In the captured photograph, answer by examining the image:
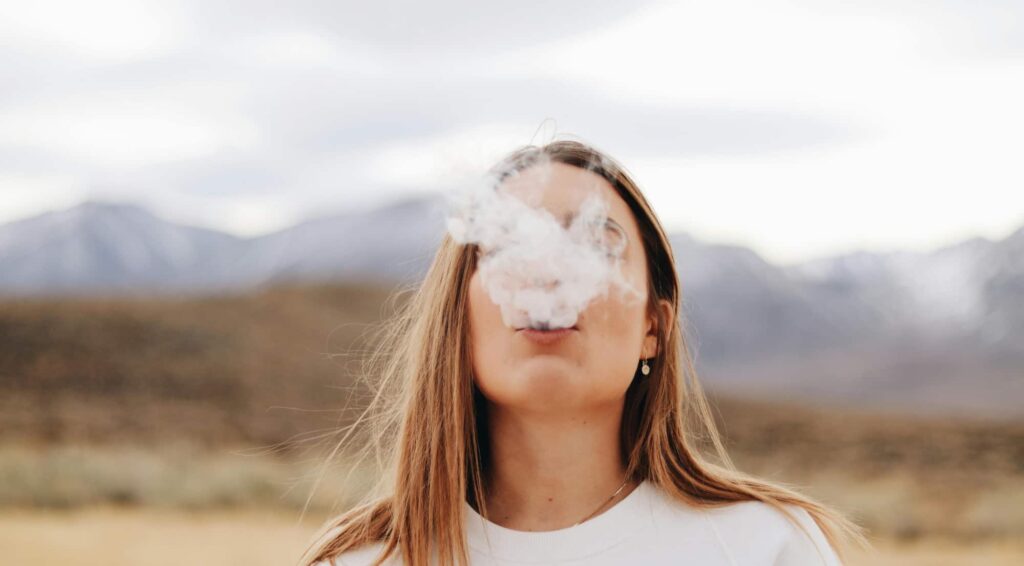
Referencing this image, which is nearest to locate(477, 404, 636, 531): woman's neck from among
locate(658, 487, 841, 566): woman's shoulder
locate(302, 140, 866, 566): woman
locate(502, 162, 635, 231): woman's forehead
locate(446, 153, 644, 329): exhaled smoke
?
locate(302, 140, 866, 566): woman

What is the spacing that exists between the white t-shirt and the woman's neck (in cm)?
6

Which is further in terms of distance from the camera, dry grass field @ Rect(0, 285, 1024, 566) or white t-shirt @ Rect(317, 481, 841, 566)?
dry grass field @ Rect(0, 285, 1024, 566)

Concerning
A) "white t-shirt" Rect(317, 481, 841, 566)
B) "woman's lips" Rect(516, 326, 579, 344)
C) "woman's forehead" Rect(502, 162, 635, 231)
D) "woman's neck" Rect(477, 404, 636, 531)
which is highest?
"woman's forehead" Rect(502, 162, 635, 231)

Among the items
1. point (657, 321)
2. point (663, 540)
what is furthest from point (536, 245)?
point (663, 540)

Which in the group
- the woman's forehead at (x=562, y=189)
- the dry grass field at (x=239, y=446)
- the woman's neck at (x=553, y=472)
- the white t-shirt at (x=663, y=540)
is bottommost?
the white t-shirt at (x=663, y=540)

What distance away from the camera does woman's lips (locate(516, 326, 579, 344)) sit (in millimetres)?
2246

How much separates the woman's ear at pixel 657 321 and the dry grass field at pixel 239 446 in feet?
2.14

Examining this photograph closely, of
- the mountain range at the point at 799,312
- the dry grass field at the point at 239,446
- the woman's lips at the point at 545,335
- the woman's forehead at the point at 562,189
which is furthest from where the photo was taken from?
the mountain range at the point at 799,312

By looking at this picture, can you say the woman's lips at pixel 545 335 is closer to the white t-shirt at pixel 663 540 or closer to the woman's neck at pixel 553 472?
the woman's neck at pixel 553 472

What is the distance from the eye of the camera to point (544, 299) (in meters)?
2.25

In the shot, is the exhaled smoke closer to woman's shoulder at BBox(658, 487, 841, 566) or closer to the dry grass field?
woman's shoulder at BBox(658, 487, 841, 566)

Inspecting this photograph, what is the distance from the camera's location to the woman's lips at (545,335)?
2.25m

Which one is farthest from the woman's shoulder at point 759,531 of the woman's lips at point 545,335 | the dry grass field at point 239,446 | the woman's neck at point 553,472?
the dry grass field at point 239,446

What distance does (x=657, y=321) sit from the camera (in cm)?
258
